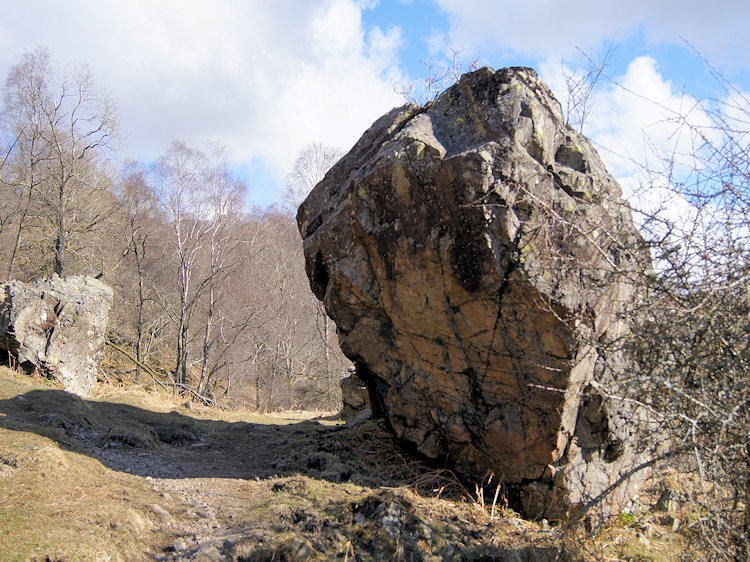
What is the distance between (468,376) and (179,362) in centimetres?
1311

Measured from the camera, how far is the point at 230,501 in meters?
4.62

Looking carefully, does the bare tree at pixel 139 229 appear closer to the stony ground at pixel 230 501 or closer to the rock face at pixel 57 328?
the rock face at pixel 57 328

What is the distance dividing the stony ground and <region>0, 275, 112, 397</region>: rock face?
1.44 meters

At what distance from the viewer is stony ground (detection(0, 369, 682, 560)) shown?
11.8 ft

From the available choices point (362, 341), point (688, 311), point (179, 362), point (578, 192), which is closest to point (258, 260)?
point (179, 362)

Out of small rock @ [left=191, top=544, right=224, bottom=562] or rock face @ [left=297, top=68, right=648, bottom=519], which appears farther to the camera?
rock face @ [left=297, top=68, right=648, bottom=519]

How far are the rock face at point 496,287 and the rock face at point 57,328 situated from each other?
532 cm

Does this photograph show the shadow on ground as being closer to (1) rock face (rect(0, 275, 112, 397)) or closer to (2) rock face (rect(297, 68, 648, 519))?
(2) rock face (rect(297, 68, 648, 519))

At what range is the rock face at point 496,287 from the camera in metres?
4.52

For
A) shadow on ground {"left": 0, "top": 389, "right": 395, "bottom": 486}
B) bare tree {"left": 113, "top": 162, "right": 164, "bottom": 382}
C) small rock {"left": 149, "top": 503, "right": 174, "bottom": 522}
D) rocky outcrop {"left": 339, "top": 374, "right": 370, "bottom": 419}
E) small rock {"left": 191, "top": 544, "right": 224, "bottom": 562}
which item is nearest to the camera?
small rock {"left": 191, "top": 544, "right": 224, "bottom": 562}

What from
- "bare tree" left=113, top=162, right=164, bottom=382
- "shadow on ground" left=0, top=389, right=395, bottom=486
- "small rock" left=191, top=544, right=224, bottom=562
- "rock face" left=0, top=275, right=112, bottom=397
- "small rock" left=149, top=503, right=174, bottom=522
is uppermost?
"bare tree" left=113, top=162, right=164, bottom=382

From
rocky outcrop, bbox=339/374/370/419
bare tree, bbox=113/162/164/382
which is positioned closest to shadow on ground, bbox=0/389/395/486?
rocky outcrop, bbox=339/374/370/419

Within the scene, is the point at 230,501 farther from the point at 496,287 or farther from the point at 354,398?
the point at 354,398

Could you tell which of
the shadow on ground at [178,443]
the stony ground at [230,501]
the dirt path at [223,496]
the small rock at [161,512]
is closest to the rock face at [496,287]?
the stony ground at [230,501]
